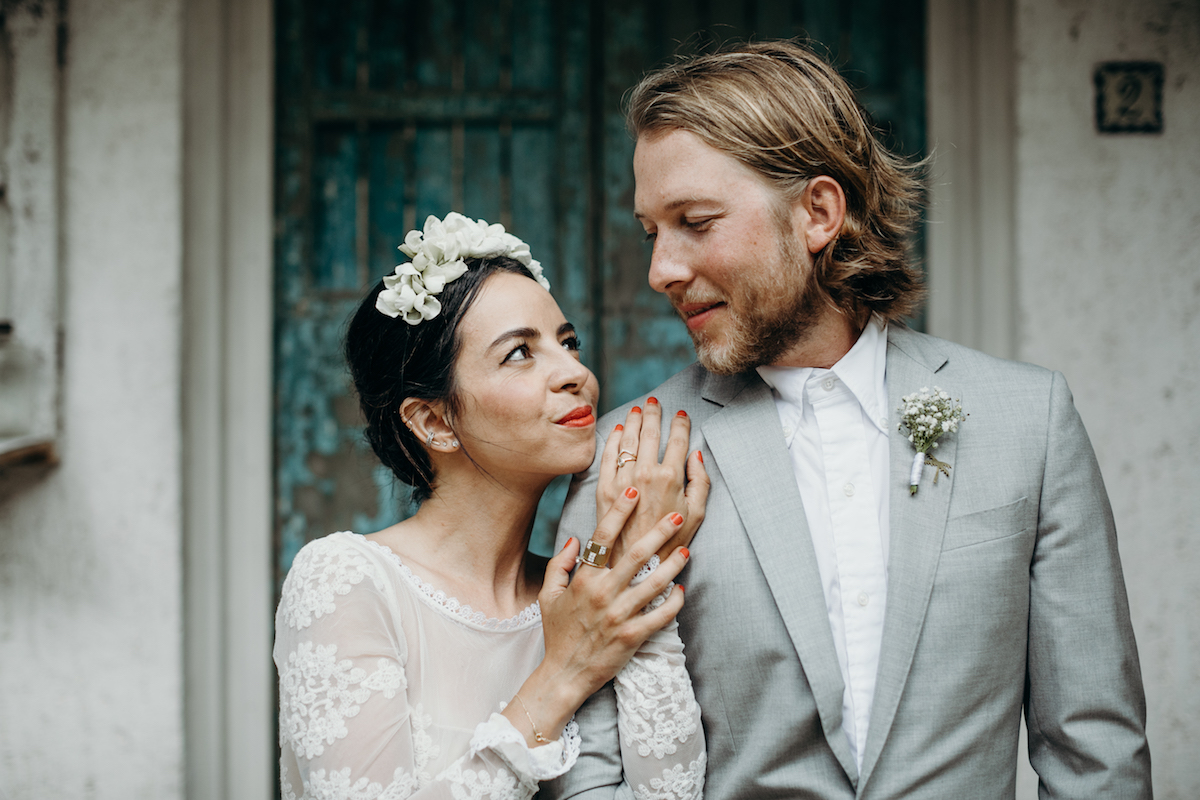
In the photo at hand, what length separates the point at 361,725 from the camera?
155cm

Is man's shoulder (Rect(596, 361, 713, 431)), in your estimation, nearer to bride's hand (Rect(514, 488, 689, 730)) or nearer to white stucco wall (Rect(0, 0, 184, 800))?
bride's hand (Rect(514, 488, 689, 730))

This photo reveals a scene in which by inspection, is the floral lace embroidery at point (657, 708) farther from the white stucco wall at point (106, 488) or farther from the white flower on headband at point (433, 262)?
the white stucco wall at point (106, 488)

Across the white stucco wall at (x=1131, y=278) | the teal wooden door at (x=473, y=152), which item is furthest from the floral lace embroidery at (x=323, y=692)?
the white stucco wall at (x=1131, y=278)

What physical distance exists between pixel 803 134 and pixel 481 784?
1433 mm

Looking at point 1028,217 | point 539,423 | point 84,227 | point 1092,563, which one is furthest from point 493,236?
point 1028,217

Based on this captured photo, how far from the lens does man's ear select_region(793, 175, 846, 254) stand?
172 centimetres

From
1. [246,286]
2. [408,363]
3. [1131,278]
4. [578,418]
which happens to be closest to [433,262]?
[408,363]

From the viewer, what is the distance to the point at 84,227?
2.64m

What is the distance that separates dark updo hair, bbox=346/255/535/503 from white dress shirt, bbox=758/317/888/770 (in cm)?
67

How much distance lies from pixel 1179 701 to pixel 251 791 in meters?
3.09

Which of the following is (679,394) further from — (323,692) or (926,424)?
(323,692)

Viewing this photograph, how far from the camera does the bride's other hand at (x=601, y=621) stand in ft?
5.03

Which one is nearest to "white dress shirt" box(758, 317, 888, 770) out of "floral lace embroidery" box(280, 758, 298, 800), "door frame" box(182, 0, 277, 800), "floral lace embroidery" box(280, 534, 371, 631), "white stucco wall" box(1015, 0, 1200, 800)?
"floral lace embroidery" box(280, 534, 371, 631)

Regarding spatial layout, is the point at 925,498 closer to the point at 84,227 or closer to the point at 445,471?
the point at 445,471
